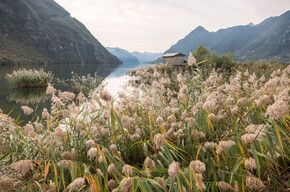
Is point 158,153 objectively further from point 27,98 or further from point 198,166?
point 27,98

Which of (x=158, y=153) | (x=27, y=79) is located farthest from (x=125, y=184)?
(x=27, y=79)

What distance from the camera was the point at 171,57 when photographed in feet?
115

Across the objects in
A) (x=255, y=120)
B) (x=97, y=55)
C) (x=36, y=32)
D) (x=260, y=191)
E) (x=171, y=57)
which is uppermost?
Answer: (x=36, y=32)

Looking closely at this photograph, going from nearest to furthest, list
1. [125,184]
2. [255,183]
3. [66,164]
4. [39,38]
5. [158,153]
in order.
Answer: [125,184], [255,183], [66,164], [158,153], [39,38]

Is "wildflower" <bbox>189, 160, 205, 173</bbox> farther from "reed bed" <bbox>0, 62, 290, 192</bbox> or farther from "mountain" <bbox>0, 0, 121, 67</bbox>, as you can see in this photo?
"mountain" <bbox>0, 0, 121, 67</bbox>

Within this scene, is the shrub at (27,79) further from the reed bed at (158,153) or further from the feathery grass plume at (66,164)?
the feathery grass plume at (66,164)

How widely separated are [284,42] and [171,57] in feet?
740

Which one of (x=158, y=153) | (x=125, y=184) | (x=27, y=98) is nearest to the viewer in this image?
(x=125, y=184)

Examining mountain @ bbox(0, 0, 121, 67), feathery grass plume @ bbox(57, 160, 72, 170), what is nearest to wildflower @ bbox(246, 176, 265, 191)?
feathery grass plume @ bbox(57, 160, 72, 170)

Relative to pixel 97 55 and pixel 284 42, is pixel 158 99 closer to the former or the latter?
pixel 97 55

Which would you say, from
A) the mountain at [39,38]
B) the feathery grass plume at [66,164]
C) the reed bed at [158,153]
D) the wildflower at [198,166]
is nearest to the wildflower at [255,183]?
the reed bed at [158,153]

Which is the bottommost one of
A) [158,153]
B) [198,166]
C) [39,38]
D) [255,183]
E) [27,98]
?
[27,98]

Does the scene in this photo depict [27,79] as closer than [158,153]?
No

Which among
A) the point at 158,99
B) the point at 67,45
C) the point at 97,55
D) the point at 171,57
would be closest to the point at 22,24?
the point at 67,45
